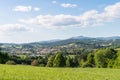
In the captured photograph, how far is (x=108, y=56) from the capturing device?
375ft

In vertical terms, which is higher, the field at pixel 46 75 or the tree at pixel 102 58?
the field at pixel 46 75

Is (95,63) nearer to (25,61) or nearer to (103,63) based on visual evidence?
(103,63)

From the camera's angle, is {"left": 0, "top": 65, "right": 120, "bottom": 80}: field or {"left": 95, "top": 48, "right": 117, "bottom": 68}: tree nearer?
{"left": 0, "top": 65, "right": 120, "bottom": 80}: field

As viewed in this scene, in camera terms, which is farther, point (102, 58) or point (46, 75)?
point (102, 58)

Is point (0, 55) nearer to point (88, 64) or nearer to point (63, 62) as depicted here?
point (63, 62)

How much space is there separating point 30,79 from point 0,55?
8767cm

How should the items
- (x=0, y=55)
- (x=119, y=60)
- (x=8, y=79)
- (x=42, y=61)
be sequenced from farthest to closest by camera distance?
(x=42, y=61) < (x=0, y=55) < (x=119, y=60) < (x=8, y=79)

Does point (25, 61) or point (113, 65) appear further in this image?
point (25, 61)

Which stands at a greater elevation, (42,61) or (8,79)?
(8,79)

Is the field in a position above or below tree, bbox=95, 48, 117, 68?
above

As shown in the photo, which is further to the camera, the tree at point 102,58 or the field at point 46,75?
the tree at point 102,58

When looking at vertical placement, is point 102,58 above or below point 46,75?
below

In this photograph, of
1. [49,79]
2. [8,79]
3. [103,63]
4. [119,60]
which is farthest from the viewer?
[103,63]

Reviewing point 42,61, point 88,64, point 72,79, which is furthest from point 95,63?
point 72,79
